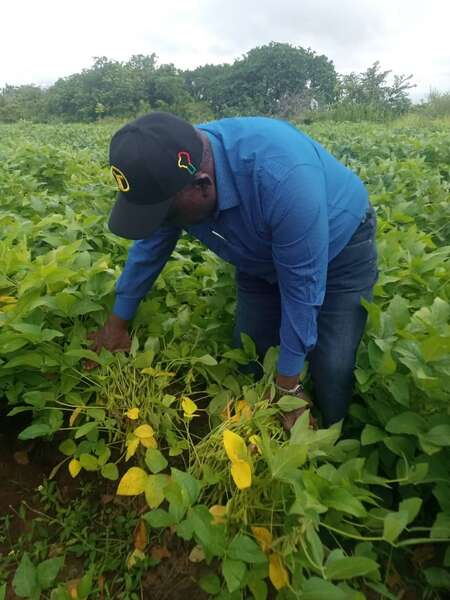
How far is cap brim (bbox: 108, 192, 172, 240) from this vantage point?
1445mm

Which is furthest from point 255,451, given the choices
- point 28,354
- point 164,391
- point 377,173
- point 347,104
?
point 347,104

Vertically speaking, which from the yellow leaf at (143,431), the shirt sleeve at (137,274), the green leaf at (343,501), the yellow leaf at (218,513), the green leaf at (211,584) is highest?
the shirt sleeve at (137,274)

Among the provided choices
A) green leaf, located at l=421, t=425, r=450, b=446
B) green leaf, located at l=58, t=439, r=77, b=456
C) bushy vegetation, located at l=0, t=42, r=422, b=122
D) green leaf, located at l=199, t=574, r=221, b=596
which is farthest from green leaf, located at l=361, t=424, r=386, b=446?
bushy vegetation, located at l=0, t=42, r=422, b=122

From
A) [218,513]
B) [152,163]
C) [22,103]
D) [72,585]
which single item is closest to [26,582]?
[72,585]

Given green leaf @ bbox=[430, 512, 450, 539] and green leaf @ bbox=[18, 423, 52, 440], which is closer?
green leaf @ bbox=[430, 512, 450, 539]

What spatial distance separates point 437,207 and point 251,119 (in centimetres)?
212

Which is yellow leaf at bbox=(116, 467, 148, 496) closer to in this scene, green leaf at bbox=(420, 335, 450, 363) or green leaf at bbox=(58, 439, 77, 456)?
green leaf at bbox=(58, 439, 77, 456)

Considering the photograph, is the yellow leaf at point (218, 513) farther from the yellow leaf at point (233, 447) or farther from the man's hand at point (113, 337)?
the man's hand at point (113, 337)

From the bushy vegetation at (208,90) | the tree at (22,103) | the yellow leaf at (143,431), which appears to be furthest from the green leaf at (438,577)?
the tree at (22,103)

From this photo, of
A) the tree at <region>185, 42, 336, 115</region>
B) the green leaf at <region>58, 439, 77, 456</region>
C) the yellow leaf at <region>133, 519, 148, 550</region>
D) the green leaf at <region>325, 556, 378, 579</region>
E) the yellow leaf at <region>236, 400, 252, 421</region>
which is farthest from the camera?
the tree at <region>185, 42, 336, 115</region>

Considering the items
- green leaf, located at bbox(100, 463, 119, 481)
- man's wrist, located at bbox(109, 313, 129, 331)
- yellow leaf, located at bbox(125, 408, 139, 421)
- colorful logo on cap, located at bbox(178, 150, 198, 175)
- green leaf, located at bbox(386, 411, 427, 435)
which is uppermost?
colorful logo on cap, located at bbox(178, 150, 198, 175)

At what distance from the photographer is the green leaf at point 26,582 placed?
1.40 m

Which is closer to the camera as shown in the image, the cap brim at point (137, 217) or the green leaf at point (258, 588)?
the green leaf at point (258, 588)

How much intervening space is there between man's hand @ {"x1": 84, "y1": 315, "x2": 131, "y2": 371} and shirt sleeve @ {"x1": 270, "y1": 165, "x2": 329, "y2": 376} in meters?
0.68
